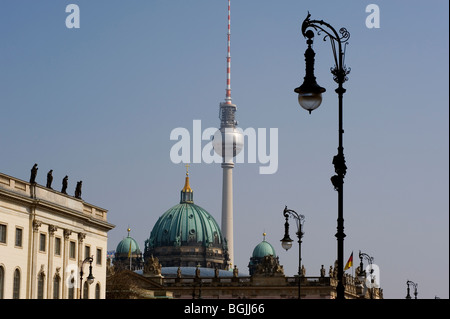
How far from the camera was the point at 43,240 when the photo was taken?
87.6m

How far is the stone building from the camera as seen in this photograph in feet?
264

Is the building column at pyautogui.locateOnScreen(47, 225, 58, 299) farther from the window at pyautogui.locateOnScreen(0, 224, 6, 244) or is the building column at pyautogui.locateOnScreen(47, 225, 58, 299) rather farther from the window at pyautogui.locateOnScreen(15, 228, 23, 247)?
the window at pyautogui.locateOnScreen(0, 224, 6, 244)

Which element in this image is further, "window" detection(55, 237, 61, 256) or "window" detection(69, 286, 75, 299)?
"window" detection(69, 286, 75, 299)

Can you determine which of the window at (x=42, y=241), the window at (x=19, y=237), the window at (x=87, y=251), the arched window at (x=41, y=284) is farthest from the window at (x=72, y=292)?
the window at (x=19, y=237)

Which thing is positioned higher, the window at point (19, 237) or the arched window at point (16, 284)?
the window at point (19, 237)

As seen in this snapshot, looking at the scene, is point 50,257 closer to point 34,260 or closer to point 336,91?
point 34,260

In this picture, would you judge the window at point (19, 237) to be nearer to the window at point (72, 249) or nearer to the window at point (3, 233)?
the window at point (3, 233)

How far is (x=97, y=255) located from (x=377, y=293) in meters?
108

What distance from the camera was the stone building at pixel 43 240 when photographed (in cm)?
8044

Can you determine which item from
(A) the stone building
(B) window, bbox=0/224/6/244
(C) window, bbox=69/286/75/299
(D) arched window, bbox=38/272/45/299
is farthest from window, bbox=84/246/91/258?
(B) window, bbox=0/224/6/244

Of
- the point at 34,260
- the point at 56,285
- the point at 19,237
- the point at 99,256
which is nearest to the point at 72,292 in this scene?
the point at 56,285
